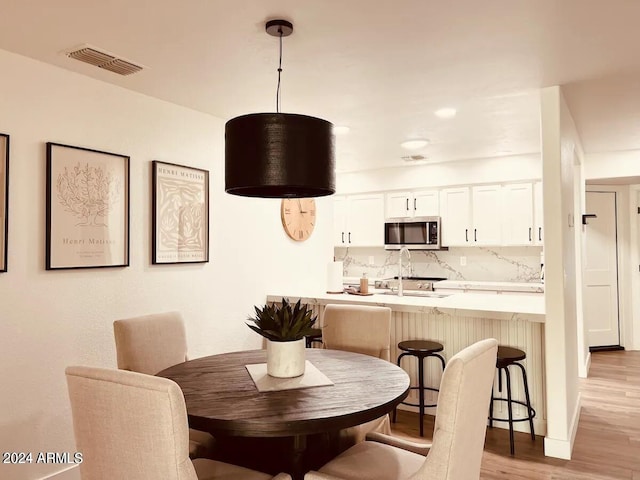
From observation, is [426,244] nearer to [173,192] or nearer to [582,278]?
[582,278]

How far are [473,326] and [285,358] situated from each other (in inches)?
77.9

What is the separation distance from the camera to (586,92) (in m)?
3.20

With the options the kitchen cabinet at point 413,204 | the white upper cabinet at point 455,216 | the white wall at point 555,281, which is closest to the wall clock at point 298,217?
the kitchen cabinet at point 413,204

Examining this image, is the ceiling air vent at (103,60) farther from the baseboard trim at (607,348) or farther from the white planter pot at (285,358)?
the baseboard trim at (607,348)

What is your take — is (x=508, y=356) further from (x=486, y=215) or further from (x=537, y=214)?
(x=486, y=215)

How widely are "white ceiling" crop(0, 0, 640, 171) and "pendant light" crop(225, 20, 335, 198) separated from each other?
0.56 m

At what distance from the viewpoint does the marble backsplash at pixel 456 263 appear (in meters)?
5.87

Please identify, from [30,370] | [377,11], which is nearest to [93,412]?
[30,370]

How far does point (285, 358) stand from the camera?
2.02 meters

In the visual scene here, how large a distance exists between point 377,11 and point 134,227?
2.02 meters

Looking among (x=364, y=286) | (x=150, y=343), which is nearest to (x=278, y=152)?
(x=150, y=343)

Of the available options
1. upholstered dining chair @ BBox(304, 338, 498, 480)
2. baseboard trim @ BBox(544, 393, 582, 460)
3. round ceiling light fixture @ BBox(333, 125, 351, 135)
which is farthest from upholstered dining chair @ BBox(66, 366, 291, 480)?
round ceiling light fixture @ BBox(333, 125, 351, 135)

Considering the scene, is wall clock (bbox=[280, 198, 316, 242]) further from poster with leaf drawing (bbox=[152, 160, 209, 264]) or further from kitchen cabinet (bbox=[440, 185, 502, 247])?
kitchen cabinet (bbox=[440, 185, 502, 247])

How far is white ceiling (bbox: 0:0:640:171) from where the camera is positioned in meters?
2.06
